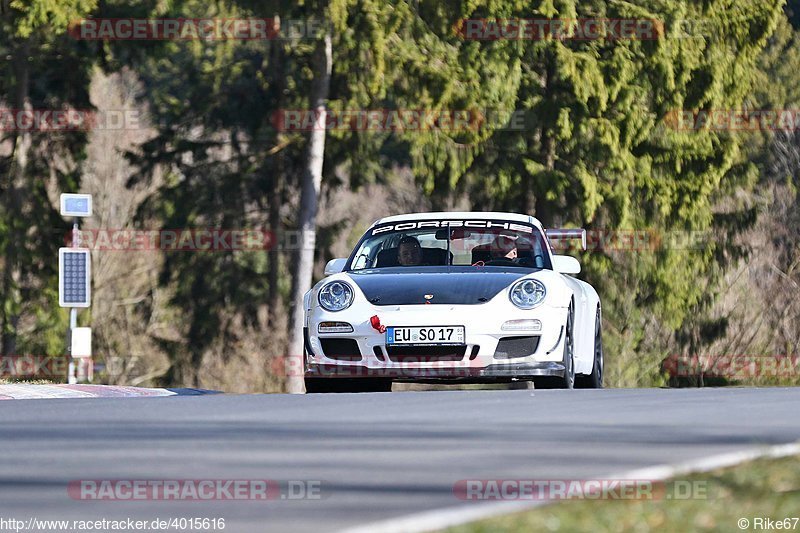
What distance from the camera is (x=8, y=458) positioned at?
8133mm

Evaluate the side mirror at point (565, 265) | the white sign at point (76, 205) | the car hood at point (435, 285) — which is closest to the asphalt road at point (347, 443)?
the car hood at point (435, 285)

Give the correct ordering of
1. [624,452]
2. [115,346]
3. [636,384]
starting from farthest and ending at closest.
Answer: [115,346]
[636,384]
[624,452]

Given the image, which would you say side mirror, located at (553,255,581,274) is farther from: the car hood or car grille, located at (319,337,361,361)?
car grille, located at (319,337,361,361)

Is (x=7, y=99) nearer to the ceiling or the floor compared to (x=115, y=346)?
nearer to the ceiling

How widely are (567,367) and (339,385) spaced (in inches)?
70.3

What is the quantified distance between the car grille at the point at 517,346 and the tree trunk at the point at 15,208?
2401 cm

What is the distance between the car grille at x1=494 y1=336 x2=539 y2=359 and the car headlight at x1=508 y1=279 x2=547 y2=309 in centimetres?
26

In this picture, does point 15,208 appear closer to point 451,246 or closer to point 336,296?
point 451,246

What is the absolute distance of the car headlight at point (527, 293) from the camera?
44.0 feet

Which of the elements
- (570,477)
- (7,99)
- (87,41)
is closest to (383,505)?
(570,477)

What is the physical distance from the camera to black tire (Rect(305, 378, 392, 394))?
13805mm

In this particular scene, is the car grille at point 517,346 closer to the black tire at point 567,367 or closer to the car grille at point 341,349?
the black tire at point 567,367

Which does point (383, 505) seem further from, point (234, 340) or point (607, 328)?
point (234, 340)

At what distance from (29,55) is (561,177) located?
11.1 m
